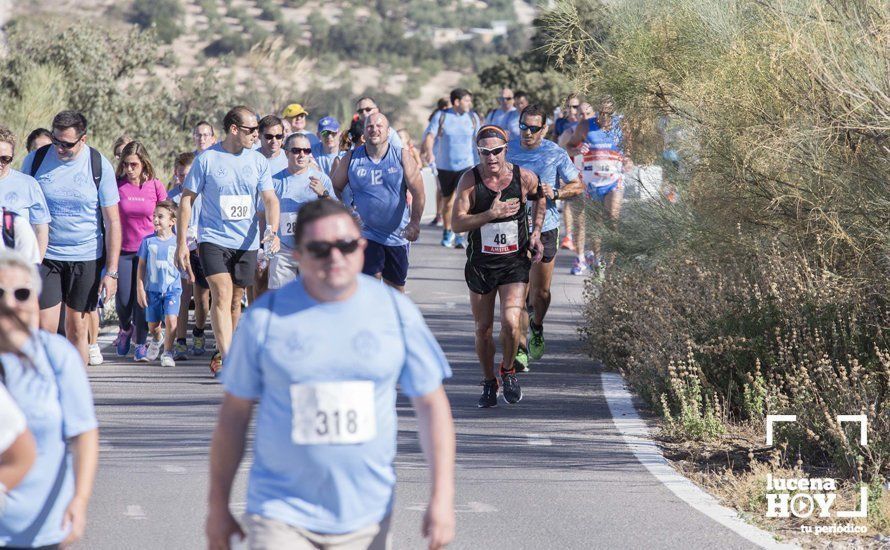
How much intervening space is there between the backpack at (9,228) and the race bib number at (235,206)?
279cm

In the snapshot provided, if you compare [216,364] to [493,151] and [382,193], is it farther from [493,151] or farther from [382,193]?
[493,151]

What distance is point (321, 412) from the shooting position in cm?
435

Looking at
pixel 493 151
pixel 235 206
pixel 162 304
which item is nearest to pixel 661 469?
pixel 493 151

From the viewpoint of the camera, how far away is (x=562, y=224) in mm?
21875

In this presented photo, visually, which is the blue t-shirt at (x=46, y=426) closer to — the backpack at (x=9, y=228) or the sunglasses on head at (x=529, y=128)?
the backpack at (x=9, y=228)

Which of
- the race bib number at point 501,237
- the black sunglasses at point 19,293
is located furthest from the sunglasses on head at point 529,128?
the black sunglasses at point 19,293

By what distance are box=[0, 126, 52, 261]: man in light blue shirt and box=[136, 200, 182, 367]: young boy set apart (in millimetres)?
2998

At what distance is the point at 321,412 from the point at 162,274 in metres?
8.39

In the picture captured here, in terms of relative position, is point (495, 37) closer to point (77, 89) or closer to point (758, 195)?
point (77, 89)

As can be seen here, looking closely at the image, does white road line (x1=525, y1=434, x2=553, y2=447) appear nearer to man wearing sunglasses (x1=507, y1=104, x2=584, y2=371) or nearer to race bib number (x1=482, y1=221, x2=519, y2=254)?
race bib number (x1=482, y1=221, x2=519, y2=254)

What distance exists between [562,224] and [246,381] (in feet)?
57.8

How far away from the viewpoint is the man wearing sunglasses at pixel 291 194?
38.9 feet

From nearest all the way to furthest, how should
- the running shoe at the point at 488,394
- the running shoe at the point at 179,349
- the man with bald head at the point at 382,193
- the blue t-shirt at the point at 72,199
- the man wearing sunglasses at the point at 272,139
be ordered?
1. the blue t-shirt at the point at 72,199
2. the running shoe at the point at 488,394
3. the man with bald head at the point at 382,193
4. the man wearing sunglasses at the point at 272,139
5. the running shoe at the point at 179,349

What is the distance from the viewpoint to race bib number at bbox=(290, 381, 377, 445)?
4.35m
